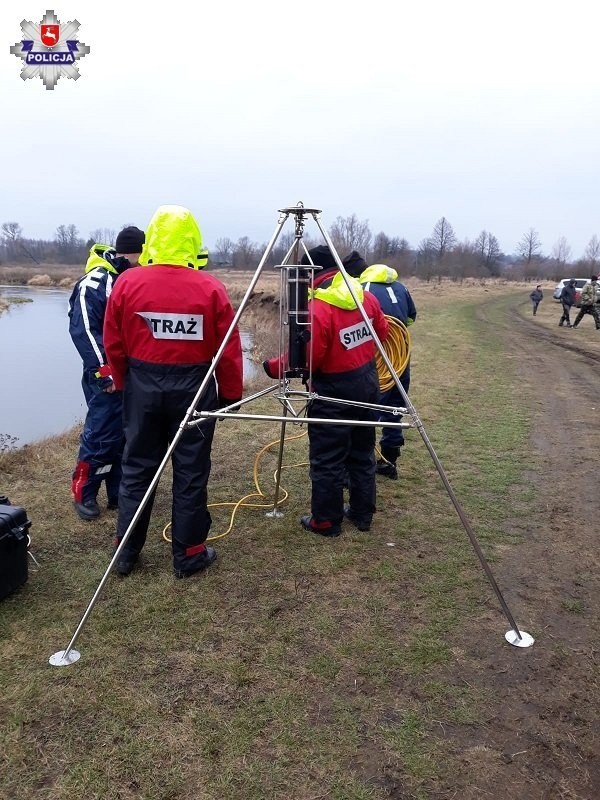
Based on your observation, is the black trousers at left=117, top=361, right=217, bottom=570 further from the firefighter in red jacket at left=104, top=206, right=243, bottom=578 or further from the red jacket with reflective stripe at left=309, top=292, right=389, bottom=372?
the red jacket with reflective stripe at left=309, top=292, right=389, bottom=372

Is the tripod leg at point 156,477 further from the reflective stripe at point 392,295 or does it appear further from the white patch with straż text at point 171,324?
the reflective stripe at point 392,295

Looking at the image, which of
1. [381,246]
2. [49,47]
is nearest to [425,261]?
[381,246]

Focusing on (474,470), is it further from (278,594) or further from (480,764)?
(480,764)

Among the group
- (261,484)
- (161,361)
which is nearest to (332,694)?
(161,361)

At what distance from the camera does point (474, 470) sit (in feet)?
18.3

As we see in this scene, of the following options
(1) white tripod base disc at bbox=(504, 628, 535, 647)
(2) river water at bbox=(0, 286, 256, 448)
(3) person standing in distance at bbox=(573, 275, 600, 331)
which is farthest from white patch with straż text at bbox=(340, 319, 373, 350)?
(3) person standing in distance at bbox=(573, 275, 600, 331)

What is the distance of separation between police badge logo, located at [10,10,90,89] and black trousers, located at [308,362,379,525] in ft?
28.4

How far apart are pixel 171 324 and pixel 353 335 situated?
51.0 inches

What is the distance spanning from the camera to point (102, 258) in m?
4.34

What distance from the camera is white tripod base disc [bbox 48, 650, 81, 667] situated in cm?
284

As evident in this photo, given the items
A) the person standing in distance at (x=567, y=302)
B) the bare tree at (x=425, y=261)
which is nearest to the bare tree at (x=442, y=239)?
the bare tree at (x=425, y=261)

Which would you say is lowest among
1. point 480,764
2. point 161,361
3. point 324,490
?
point 480,764

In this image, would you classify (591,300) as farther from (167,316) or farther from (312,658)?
(312,658)

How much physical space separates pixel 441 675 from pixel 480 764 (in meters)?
0.52
